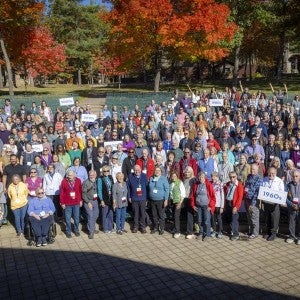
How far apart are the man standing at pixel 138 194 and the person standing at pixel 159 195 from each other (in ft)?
0.73

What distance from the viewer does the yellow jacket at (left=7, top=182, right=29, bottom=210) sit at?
10.1m

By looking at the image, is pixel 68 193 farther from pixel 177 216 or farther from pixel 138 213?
pixel 177 216

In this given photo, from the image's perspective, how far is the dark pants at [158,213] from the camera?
10.2 metres

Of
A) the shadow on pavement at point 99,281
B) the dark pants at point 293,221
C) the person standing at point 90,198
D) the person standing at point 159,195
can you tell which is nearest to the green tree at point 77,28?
the person standing at point 90,198

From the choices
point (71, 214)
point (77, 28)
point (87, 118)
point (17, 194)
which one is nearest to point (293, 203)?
point (71, 214)

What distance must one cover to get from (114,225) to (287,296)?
5245mm

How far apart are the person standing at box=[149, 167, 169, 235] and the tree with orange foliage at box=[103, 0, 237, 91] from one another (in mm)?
16241

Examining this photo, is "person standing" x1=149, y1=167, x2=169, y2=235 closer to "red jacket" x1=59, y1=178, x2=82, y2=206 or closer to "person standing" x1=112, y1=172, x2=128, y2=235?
"person standing" x1=112, y1=172, x2=128, y2=235

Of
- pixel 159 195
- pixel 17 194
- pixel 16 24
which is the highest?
pixel 16 24

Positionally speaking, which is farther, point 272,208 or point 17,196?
point 17,196

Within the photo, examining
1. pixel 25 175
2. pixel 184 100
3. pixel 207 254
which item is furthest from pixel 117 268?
pixel 184 100

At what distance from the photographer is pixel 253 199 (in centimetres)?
982

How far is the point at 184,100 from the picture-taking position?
19.0 m

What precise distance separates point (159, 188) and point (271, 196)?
279cm
